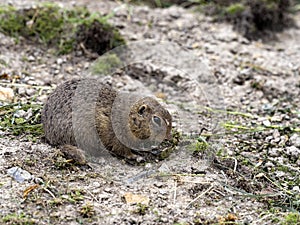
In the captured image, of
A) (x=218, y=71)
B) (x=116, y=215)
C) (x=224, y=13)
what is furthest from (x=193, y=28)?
(x=116, y=215)

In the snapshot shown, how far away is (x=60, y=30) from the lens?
724 cm

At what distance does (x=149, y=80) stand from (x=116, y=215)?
302 centimetres

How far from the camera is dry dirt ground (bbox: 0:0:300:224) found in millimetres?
4375

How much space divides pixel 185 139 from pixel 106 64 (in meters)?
1.87

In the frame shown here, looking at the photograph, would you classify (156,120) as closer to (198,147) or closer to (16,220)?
(198,147)

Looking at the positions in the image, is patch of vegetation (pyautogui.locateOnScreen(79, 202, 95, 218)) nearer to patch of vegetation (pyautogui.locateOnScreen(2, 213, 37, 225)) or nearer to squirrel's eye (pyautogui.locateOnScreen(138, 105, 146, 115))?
patch of vegetation (pyautogui.locateOnScreen(2, 213, 37, 225))

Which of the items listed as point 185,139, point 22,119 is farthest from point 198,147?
point 22,119

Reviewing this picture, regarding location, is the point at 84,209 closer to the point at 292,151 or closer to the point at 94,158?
the point at 94,158

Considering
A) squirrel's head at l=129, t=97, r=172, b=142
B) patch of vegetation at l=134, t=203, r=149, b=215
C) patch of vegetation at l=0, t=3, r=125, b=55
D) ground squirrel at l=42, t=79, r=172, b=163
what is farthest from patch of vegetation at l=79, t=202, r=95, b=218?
patch of vegetation at l=0, t=3, r=125, b=55

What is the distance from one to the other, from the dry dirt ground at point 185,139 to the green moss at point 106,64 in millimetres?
130

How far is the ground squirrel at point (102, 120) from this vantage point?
16.6 feet

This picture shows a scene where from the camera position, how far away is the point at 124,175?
492cm

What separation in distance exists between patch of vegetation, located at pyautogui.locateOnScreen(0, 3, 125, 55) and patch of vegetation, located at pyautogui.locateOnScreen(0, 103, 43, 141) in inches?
64.3

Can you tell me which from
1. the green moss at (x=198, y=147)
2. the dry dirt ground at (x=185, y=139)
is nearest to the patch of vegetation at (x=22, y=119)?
the dry dirt ground at (x=185, y=139)
